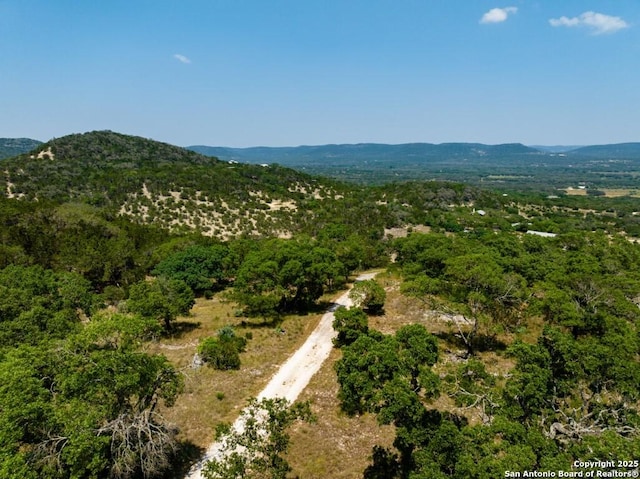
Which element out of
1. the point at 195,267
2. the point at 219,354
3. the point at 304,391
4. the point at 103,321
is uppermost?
the point at 103,321

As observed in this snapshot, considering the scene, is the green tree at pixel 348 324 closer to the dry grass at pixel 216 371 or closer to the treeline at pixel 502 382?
the treeline at pixel 502 382

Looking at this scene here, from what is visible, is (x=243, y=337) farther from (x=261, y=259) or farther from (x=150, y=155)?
(x=150, y=155)

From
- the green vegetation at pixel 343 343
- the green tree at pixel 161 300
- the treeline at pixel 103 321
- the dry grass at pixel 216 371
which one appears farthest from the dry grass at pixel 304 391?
the green tree at pixel 161 300

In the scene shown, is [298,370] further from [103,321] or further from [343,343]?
[103,321]

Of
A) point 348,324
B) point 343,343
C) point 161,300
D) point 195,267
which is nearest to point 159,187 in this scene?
point 195,267

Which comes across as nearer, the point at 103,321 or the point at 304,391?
the point at 103,321

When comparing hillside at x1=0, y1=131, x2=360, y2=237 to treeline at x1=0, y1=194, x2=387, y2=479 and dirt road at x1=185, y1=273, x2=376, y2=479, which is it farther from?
dirt road at x1=185, y1=273, x2=376, y2=479
